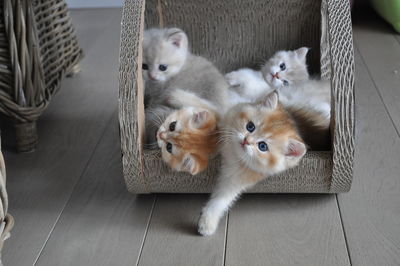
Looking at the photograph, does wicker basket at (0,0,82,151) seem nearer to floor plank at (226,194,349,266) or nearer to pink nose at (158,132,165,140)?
pink nose at (158,132,165,140)

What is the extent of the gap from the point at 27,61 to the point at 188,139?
609 mm

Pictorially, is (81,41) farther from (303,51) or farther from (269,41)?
(303,51)

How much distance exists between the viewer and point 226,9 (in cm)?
161

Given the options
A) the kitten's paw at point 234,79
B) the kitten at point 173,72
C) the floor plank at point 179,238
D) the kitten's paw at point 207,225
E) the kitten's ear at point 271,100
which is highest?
the kitten's ear at point 271,100

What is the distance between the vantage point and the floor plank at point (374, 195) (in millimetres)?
1083

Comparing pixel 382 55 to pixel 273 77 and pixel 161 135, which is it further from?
pixel 161 135

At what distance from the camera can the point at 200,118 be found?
1127mm

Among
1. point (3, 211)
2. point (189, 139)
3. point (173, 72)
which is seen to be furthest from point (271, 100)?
point (3, 211)

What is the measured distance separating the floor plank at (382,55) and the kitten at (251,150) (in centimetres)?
65

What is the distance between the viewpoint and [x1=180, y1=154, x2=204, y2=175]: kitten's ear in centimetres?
108

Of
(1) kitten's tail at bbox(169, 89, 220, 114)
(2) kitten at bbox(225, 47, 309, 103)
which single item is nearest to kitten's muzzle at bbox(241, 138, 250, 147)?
(1) kitten's tail at bbox(169, 89, 220, 114)

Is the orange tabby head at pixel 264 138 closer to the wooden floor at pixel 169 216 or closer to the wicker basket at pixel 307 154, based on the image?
the wicker basket at pixel 307 154

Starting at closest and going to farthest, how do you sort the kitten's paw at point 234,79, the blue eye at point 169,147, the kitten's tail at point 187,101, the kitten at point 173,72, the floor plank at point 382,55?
1. the blue eye at point 169,147
2. the kitten's tail at point 187,101
3. the kitten at point 173,72
4. the kitten's paw at point 234,79
5. the floor plank at point 382,55

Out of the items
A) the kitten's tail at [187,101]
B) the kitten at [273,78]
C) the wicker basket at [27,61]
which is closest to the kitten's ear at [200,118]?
the kitten's tail at [187,101]
